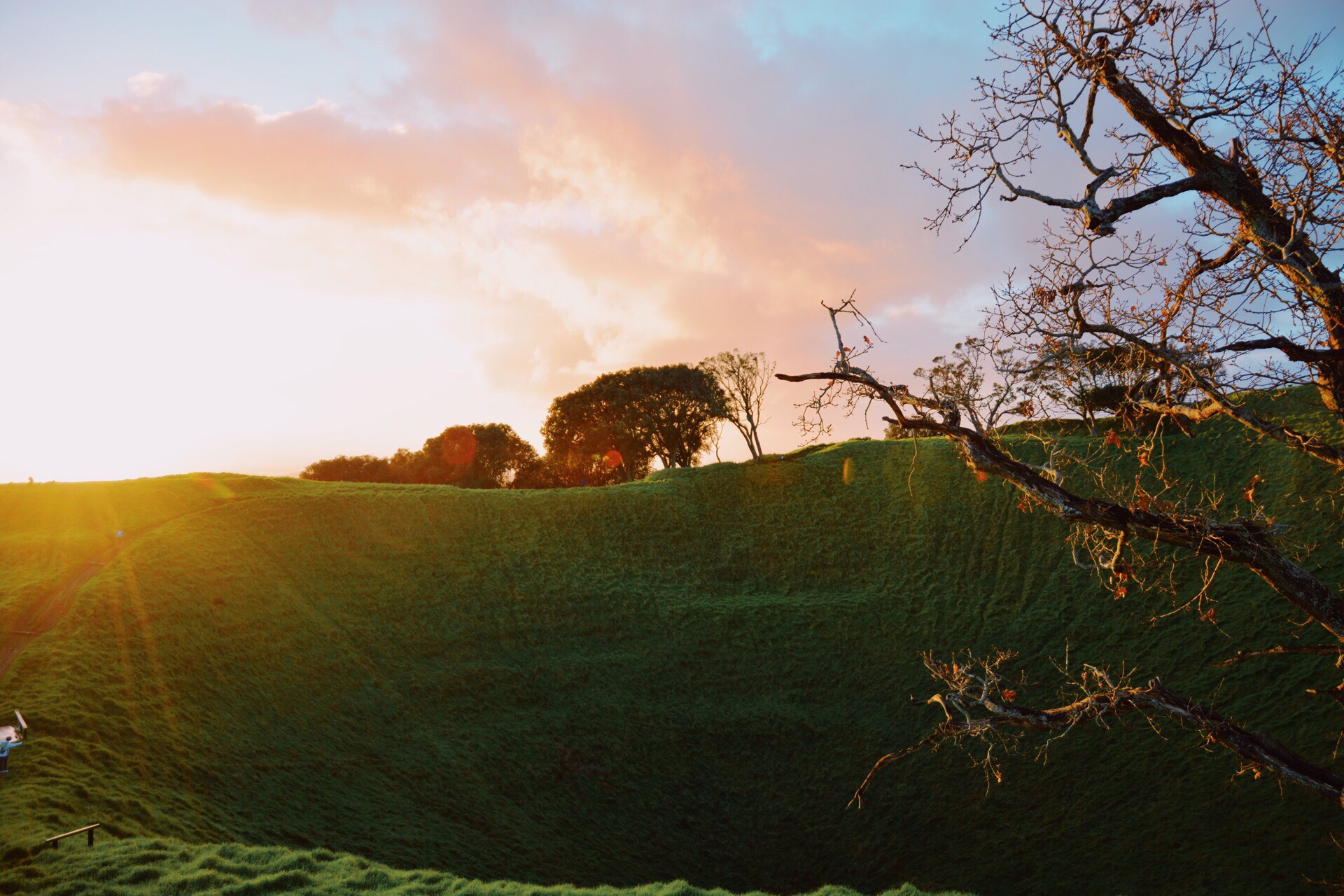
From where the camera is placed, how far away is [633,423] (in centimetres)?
6284

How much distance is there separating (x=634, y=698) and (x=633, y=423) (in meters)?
39.8

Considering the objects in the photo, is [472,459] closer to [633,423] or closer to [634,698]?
[633,423]

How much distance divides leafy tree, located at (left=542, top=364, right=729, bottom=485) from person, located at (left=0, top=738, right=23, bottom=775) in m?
47.9

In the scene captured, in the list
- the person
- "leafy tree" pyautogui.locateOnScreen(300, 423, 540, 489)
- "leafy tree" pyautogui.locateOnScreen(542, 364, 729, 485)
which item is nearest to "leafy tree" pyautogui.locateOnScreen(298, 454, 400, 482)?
"leafy tree" pyautogui.locateOnScreen(300, 423, 540, 489)

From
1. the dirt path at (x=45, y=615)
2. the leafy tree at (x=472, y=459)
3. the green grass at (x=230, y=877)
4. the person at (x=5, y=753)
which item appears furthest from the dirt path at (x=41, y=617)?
the leafy tree at (x=472, y=459)

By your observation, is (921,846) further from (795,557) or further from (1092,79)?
(1092,79)

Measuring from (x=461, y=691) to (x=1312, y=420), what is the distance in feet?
123

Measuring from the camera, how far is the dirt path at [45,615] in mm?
19797

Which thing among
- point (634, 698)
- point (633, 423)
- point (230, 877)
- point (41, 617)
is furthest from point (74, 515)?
point (633, 423)

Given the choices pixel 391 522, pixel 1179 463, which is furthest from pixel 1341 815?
pixel 391 522

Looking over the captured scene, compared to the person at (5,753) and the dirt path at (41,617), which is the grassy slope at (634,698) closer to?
the person at (5,753)

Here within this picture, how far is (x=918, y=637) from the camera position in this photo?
92.5 ft

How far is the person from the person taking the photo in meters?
14.7

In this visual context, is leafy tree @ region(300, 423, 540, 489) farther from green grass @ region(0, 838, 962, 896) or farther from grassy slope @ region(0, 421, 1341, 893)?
green grass @ region(0, 838, 962, 896)
